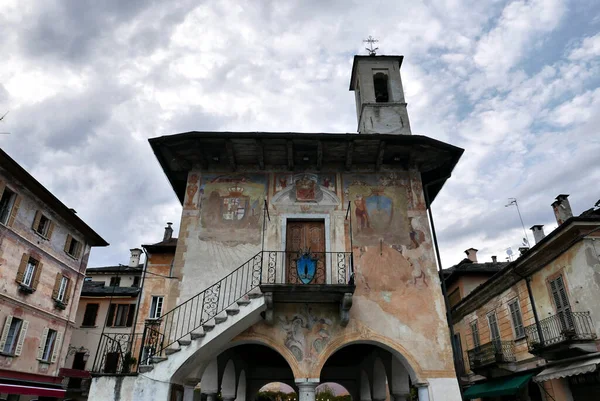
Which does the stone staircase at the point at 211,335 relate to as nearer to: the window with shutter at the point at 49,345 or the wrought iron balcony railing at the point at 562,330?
the wrought iron balcony railing at the point at 562,330

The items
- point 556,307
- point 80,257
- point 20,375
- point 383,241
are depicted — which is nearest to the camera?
point 383,241

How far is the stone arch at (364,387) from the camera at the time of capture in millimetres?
15672

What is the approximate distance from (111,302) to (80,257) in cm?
543

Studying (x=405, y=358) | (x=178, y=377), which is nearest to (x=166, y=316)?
(x=178, y=377)

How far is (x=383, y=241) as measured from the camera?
10.8 metres

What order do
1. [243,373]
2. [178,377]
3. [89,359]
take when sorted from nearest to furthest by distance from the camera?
[178,377]
[243,373]
[89,359]

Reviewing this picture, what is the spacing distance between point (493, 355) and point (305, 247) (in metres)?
10.8

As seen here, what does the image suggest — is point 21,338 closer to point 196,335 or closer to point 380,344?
point 196,335

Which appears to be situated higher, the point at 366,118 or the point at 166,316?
the point at 366,118

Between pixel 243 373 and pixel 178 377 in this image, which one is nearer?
pixel 178 377

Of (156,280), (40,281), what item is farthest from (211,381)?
(156,280)

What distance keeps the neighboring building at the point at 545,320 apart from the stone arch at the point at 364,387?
147 inches

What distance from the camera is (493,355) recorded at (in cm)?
1664

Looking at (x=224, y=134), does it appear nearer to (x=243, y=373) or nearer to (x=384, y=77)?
(x=384, y=77)
